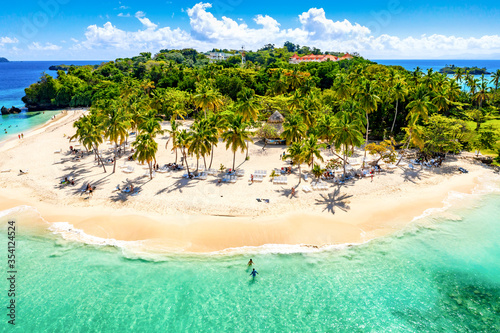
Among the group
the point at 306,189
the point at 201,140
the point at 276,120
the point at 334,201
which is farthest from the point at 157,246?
the point at 276,120

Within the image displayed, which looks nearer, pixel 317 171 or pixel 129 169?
pixel 317 171

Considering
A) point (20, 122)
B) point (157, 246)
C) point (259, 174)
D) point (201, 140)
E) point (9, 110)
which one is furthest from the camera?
point (9, 110)

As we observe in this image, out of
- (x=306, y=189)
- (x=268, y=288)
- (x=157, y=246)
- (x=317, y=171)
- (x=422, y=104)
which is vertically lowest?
(x=268, y=288)

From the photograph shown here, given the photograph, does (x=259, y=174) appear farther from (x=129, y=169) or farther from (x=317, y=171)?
(x=129, y=169)

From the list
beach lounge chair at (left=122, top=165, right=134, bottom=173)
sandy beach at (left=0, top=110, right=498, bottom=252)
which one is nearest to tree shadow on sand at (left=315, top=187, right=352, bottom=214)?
sandy beach at (left=0, top=110, right=498, bottom=252)

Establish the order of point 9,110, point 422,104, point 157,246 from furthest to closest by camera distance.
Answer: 1. point 9,110
2. point 422,104
3. point 157,246

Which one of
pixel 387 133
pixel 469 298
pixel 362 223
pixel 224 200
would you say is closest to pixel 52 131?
pixel 224 200

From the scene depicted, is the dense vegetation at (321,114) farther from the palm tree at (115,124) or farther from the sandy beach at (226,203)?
the sandy beach at (226,203)
